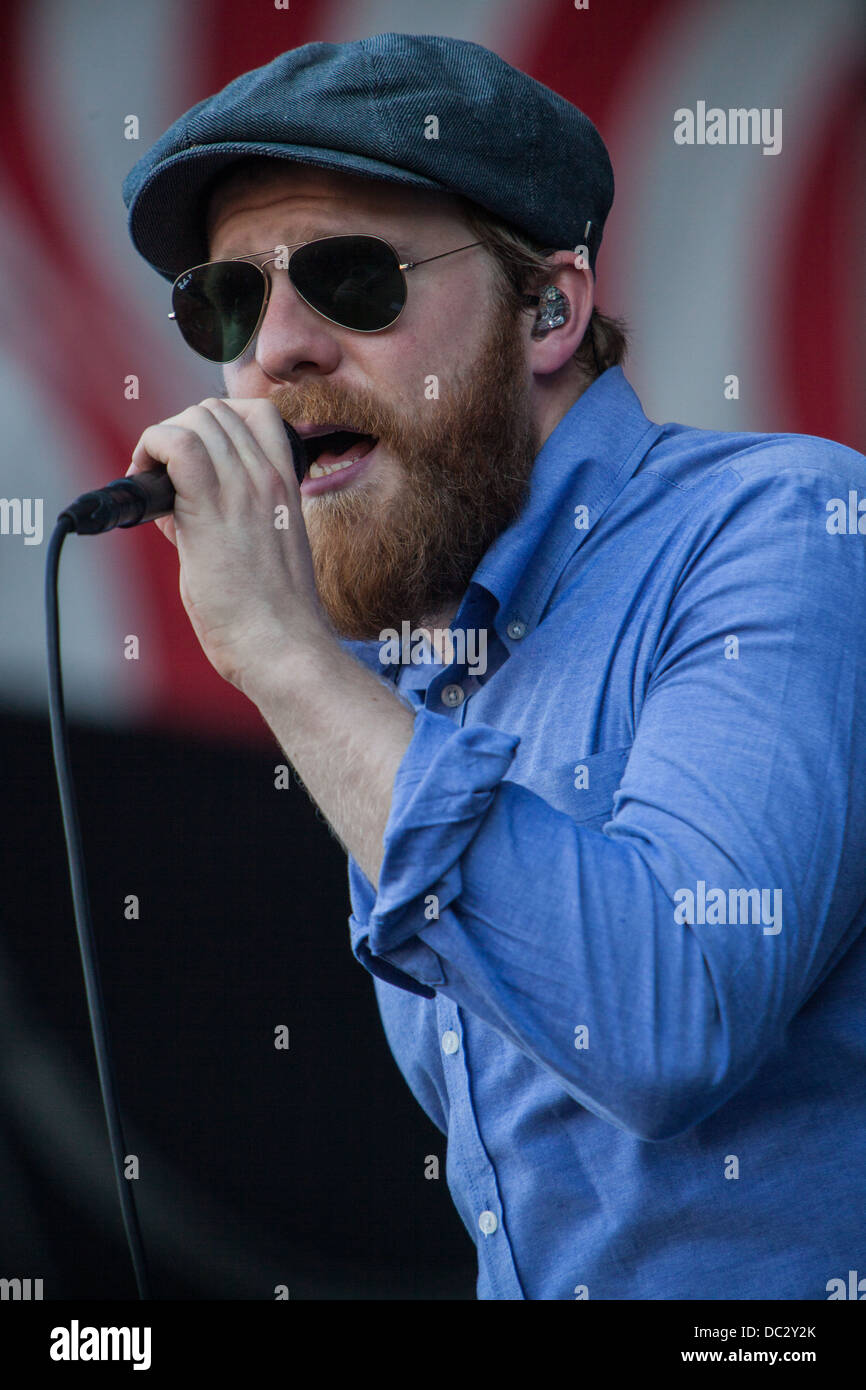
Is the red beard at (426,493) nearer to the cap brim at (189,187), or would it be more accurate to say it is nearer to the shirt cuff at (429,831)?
the cap brim at (189,187)

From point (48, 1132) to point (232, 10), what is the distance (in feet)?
6.56

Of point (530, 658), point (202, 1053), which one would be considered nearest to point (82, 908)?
point (530, 658)

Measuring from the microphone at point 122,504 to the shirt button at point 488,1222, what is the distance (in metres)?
0.77

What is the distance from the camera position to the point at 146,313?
217 cm

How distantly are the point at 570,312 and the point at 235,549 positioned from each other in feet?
2.45

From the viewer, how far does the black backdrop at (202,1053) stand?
214 cm

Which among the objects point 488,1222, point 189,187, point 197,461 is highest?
point 189,187

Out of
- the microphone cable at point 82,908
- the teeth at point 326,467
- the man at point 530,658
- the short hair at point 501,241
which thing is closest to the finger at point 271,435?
the man at point 530,658

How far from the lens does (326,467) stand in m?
1.43

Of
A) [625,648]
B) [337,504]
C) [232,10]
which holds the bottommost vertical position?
[625,648]

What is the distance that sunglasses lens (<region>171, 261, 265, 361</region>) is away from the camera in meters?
1.43

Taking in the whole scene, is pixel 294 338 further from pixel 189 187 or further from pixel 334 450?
pixel 189 187
